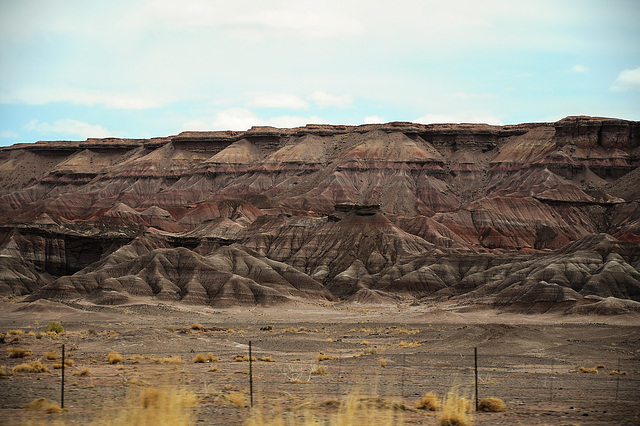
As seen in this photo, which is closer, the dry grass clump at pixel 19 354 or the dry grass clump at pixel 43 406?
the dry grass clump at pixel 43 406

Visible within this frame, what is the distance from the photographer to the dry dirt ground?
30.3 metres

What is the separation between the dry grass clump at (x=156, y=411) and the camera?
23531 millimetres

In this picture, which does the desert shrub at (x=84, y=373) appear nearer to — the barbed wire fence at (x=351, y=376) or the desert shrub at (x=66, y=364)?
the barbed wire fence at (x=351, y=376)

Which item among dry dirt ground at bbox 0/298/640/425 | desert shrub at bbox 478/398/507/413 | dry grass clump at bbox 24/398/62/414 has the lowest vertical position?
dry dirt ground at bbox 0/298/640/425

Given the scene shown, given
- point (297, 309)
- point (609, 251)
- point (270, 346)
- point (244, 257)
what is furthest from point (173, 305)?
point (609, 251)

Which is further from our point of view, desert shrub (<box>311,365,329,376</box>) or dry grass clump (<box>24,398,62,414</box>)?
desert shrub (<box>311,365,329,376</box>)

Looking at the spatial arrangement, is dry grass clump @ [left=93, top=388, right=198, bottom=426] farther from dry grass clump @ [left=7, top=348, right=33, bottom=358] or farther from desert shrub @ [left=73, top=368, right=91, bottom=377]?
dry grass clump @ [left=7, top=348, right=33, bottom=358]

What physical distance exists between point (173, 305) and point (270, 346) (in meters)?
41.2

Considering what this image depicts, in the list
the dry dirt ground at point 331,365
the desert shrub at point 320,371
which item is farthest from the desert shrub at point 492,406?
the desert shrub at point 320,371

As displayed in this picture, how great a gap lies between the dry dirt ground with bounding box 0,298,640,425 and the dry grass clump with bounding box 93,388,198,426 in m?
0.63

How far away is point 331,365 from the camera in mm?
46875

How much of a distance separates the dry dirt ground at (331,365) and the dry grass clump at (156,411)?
63cm

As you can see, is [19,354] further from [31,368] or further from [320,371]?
[320,371]

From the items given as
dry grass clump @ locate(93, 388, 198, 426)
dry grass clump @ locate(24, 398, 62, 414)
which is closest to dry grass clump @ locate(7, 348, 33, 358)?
dry grass clump @ locate(24, 398, 62, 414)
